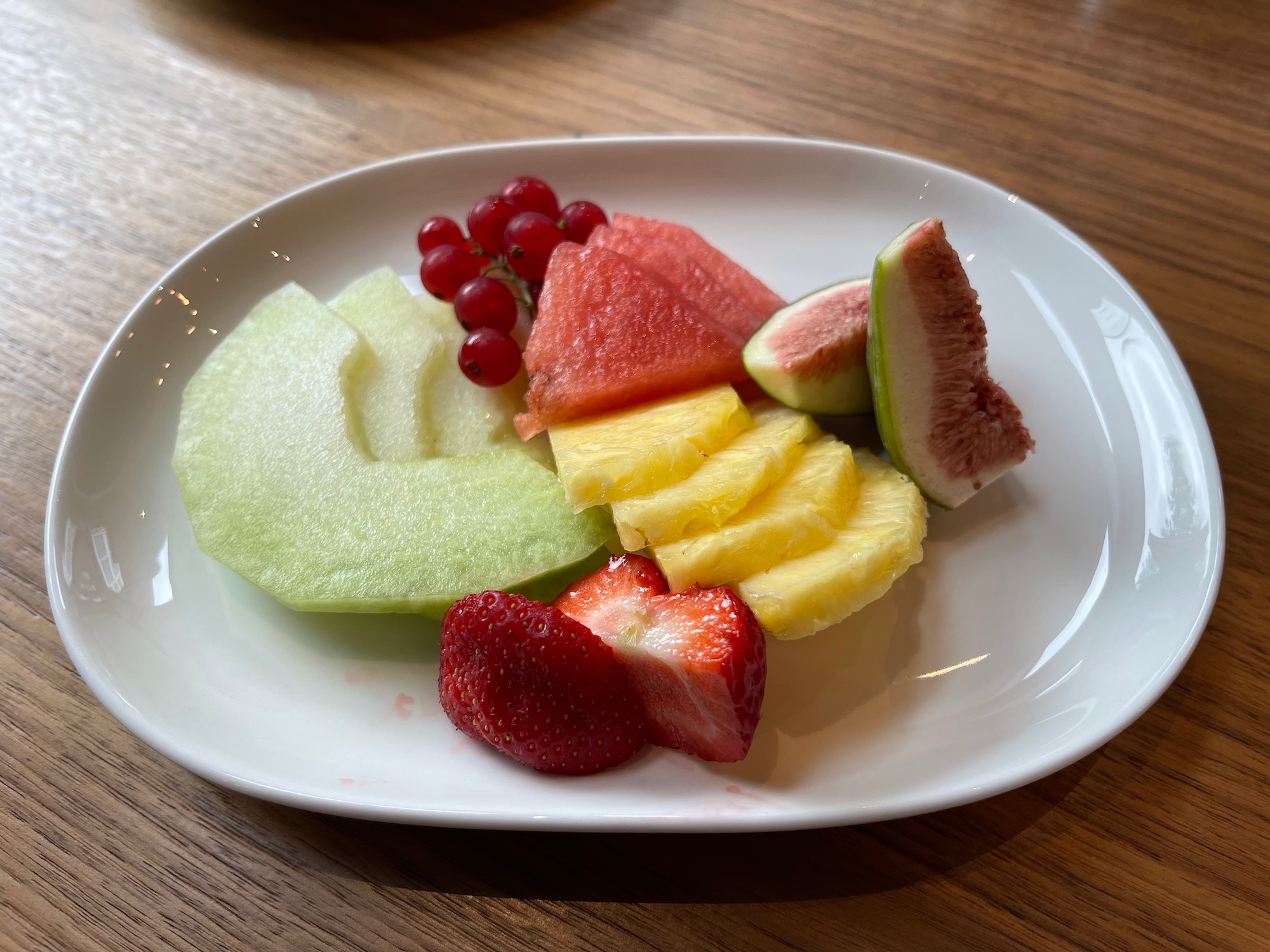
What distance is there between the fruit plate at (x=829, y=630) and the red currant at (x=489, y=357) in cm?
46

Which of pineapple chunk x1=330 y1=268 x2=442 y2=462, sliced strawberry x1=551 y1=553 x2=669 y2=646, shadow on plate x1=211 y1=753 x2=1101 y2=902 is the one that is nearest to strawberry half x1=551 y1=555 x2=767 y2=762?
sliced strawberry x1=551 y1=553 x2=669 y2=646

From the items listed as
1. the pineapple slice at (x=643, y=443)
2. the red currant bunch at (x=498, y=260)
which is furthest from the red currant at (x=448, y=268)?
the pineapple slice at (x=643, y=443)

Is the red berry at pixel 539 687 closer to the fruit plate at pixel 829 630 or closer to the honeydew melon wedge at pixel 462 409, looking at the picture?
the fruit plate at pixel 829 630

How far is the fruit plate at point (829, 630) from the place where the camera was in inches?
44.7

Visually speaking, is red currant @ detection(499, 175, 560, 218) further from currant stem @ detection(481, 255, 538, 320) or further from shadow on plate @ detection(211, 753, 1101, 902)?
shadow on plate @ detection(211, 753, 1101, 902)

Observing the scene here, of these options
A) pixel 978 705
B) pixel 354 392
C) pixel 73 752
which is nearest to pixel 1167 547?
pixel 978 705

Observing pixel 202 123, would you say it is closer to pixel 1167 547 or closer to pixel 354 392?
pixel 354 392

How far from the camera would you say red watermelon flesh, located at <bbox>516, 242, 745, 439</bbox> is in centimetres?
147

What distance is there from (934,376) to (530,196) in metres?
0.90

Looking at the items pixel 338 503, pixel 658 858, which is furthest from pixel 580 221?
pixel 658 858

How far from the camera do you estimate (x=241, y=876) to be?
3.80 feet

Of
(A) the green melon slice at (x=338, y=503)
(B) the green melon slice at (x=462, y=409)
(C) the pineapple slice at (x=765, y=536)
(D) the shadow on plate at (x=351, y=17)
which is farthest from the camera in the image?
(D) the shadow on plate at (x=351, y=17)

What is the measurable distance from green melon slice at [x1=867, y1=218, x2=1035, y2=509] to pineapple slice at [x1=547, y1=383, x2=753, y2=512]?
254 mm

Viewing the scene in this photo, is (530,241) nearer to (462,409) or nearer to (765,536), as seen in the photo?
(462,409)
